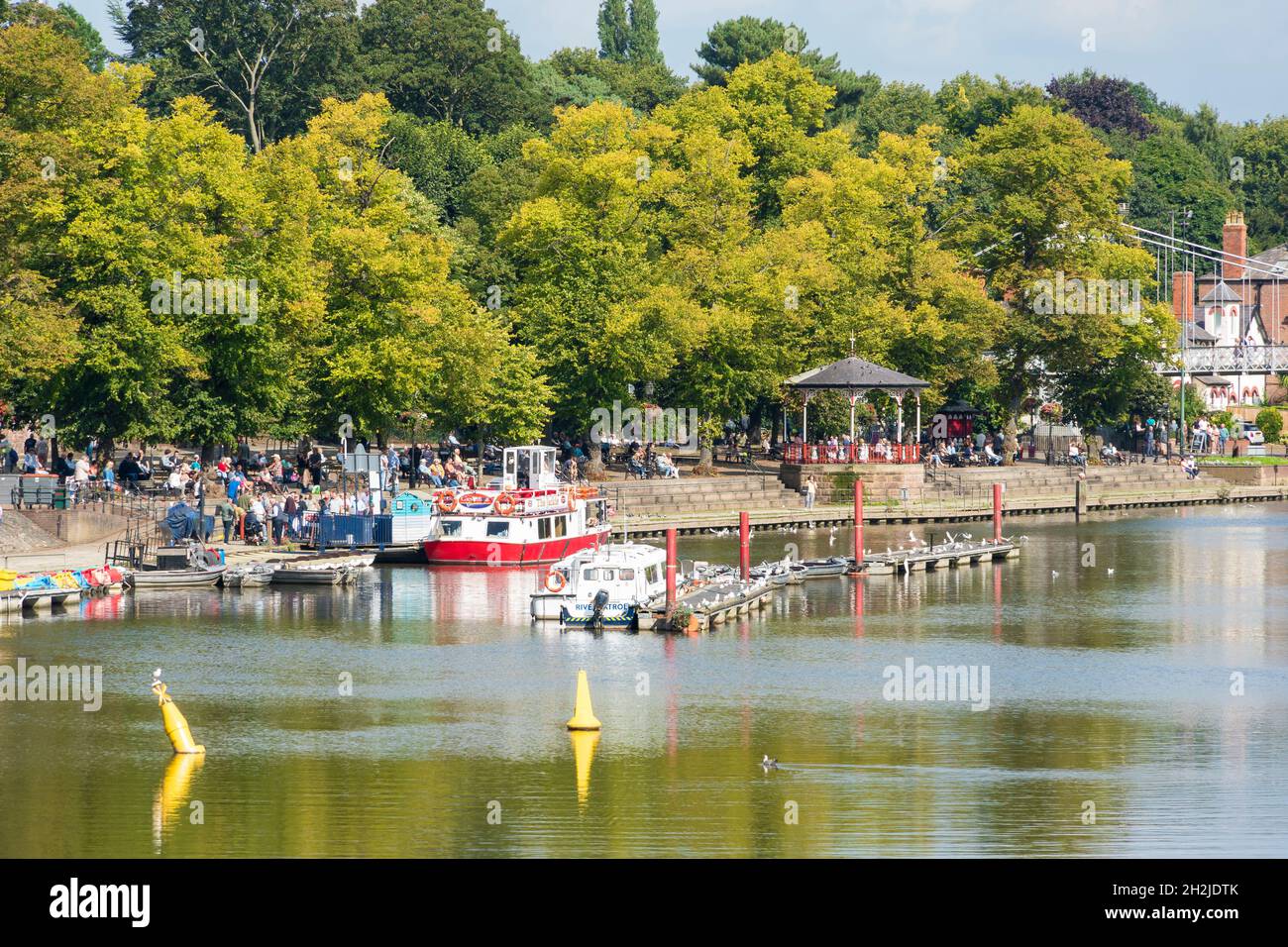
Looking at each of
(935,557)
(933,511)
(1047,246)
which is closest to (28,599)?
(935,557)

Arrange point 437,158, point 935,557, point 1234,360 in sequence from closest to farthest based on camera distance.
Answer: point 935,557, point 437,158, point 1234,360

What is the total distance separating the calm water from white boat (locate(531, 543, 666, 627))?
3.09 ft

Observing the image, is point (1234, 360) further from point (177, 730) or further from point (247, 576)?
point (177, 730)

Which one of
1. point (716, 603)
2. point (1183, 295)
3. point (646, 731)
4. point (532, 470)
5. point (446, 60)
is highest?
point (446, 60)

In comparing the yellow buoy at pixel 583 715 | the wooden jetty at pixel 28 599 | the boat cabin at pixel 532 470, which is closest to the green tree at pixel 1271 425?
the boat cabin at pixel 532 470

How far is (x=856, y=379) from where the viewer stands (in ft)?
322

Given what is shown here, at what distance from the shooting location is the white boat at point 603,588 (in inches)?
2359

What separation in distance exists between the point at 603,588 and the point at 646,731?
14.8 metres

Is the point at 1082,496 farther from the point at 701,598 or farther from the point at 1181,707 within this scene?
the point at 1181,707

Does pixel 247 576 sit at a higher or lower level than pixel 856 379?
Result: lower

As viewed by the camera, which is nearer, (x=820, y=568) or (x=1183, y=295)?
(x=820, y=568)

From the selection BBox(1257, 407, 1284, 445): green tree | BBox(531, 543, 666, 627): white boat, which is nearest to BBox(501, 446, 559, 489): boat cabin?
BBox(531, 543, 666, 627): white boat

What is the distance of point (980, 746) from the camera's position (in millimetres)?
45000

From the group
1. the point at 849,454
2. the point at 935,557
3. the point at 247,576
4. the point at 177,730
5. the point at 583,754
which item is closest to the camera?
the point at 177,730
